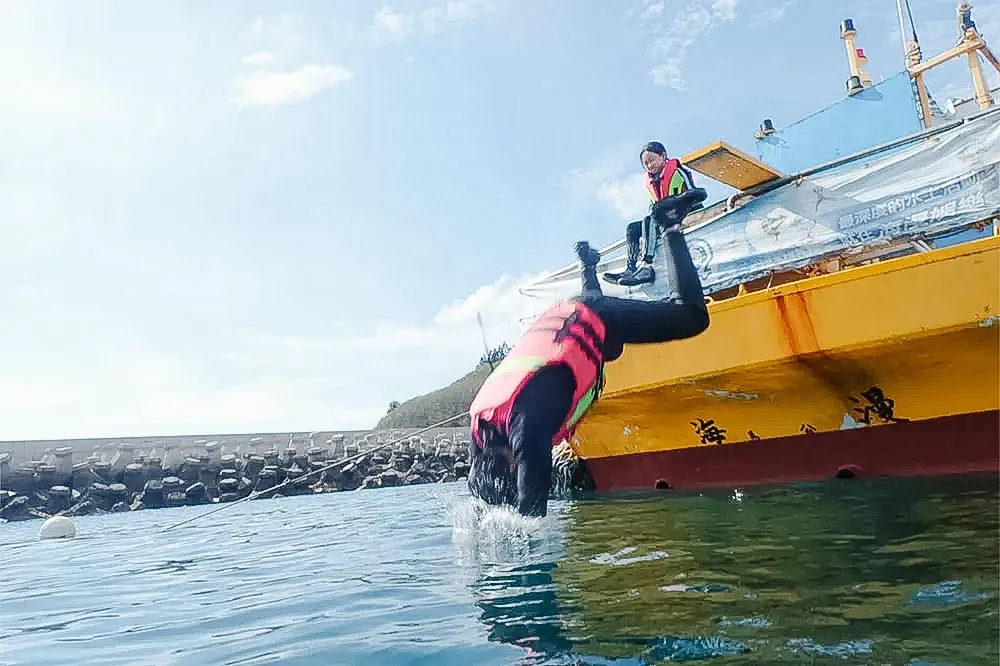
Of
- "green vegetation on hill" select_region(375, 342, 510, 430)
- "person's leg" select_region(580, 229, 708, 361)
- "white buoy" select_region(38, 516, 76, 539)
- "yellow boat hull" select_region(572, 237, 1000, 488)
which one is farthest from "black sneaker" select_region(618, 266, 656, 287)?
"green vegetation on hill" select_region(375, 342, 510, 430)

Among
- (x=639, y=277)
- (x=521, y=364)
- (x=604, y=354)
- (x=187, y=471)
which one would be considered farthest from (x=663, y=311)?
(x=187, y=471)

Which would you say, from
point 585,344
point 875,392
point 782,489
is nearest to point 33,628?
point 585,344

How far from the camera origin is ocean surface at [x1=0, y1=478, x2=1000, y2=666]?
293 centimetres

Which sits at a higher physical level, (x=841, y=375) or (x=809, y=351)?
(x=809, y=351)

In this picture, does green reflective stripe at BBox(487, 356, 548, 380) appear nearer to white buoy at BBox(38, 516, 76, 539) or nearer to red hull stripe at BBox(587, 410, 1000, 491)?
red hull stripe at BBox(587, 410, 1000, 491)

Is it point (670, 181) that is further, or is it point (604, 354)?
point (670, 181)

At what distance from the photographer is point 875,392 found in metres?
6.80

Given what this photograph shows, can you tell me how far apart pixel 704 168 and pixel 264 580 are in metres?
5.89

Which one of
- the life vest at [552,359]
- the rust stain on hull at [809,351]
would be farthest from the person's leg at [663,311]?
the rust stain on hull at [809,351]

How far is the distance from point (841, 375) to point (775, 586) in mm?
3698

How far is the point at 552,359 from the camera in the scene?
5.09 metres

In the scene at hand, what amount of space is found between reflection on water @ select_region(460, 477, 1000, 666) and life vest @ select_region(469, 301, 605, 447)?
36.5 inches

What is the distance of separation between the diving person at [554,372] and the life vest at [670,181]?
0.13 metres

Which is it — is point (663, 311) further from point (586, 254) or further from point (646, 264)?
point (646, 264)
